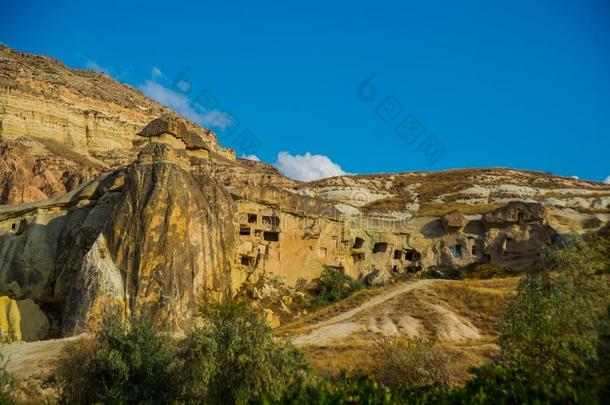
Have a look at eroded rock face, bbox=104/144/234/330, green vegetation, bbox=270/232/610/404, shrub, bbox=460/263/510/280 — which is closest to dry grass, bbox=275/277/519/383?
green vegetation, bbox=270/232/610/404

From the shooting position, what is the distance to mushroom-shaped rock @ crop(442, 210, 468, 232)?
42.4 m

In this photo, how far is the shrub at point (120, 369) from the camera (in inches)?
607

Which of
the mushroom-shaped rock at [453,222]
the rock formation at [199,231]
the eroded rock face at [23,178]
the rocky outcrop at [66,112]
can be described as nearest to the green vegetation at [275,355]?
the rock formation at [199,231]

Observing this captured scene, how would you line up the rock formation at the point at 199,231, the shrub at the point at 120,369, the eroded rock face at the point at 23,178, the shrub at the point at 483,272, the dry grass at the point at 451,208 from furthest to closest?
the eroded rock face at the point at 23,178 → the dry grass at the point at 451,208 → the shrub at the point at 483,272 → the rock formation at the point at 199,231 → the shrub at the point at 120,369

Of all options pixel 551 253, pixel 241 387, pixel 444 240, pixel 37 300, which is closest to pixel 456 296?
pixel 444 240

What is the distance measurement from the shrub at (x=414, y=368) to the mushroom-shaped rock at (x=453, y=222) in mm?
22920

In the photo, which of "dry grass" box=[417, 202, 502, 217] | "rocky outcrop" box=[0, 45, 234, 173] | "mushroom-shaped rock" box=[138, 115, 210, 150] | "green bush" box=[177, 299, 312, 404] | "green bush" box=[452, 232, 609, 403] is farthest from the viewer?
"rocky outcrop" box=[0, 45, 234, 173]

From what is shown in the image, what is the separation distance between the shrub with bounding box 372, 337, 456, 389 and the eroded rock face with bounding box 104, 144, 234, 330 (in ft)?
37.5

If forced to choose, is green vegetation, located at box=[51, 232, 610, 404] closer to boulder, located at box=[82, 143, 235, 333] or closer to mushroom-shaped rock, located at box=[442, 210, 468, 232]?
boulder, located at box=[82, 143, 235, 333]

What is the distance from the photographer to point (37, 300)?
31172mm

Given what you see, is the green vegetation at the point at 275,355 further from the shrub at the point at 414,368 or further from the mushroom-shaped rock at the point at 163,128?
the mushroom-shaped rock at the point at 163,128

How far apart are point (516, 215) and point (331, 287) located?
15461 millimetres

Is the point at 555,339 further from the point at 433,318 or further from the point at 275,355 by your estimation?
the point at 433,318

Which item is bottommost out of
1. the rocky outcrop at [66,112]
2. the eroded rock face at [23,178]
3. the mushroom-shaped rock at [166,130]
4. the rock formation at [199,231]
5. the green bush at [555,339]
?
the green bush at [555,339]
